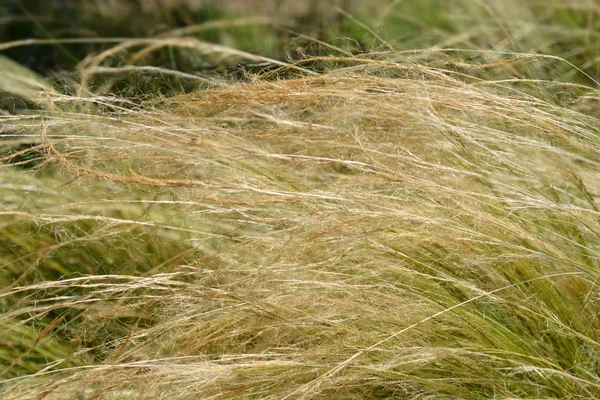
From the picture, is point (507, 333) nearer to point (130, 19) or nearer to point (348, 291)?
point (348, 291)

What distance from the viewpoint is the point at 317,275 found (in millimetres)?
1454

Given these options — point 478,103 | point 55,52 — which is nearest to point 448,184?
point 478,103

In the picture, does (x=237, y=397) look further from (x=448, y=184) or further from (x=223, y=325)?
(x=448, y=184)

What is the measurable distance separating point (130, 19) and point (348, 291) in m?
2.74

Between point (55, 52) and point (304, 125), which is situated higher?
→ point (304, 125)

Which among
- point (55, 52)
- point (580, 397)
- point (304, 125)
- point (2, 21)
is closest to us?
point (580, 397)

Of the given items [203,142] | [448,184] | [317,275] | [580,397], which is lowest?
[580,397]

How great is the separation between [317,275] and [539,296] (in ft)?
1.33

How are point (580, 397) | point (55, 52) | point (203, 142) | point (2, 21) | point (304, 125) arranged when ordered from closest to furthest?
point (580, 397)
point (203, 142)
point (304, 125)
point (55, 52)
point (2, 21)

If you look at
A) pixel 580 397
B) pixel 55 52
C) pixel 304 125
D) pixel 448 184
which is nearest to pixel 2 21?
pixel 55 52

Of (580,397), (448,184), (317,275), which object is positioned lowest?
(580,397)

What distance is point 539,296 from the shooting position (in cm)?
144

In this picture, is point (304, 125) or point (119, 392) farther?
point (304, 125)

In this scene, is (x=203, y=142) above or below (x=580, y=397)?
above
